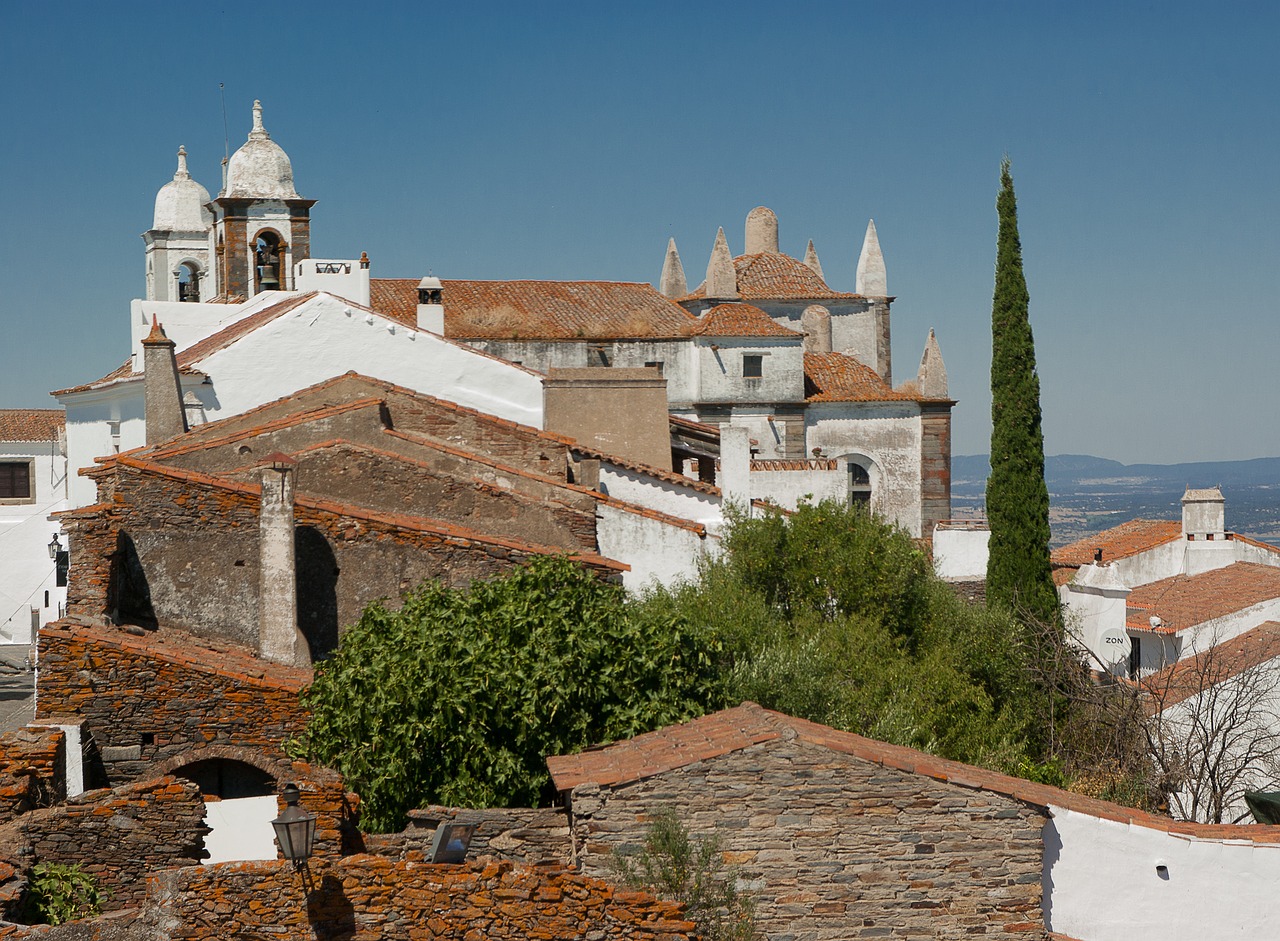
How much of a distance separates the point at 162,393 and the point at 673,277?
29.6 metres

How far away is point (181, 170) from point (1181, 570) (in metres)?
35.7

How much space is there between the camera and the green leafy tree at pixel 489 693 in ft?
55.6

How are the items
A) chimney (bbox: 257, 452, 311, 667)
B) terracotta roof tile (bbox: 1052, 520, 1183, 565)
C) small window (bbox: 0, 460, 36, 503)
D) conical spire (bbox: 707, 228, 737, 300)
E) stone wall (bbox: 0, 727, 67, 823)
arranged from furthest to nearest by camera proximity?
small window (bbox: 0, 460, 36, 503) < conical spire (bbox: 707, 228, 737, 300) < terracotta roof tile (bbox: 1052, 520, 1183, 565) < chimney (bbox: 257, 452, 311, 667) < stone wall (bbox: 0, 727, 67, 823)

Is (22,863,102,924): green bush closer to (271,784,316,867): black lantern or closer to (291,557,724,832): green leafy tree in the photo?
(271,784,316,867): black lantern

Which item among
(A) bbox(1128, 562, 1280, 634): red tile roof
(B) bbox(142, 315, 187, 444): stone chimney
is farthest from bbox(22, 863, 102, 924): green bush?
Answer: (A) bbox(1128, 562, 1280, 634): red tile roof

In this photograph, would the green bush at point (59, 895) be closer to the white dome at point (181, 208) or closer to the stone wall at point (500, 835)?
the stone wall at point (500, 835)

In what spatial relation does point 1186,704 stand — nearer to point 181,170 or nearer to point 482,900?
point 482,900

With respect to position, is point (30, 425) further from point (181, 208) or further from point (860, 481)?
point (860, 481)

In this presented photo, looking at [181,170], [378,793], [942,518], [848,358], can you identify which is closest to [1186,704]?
[378,793]

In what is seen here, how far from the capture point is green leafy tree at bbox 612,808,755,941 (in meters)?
14.0

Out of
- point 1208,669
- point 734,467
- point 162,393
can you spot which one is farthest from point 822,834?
point 162,393

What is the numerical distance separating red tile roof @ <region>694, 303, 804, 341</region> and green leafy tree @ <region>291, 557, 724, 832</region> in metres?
29.7

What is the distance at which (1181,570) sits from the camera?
42.5 m

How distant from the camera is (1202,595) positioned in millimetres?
37031
